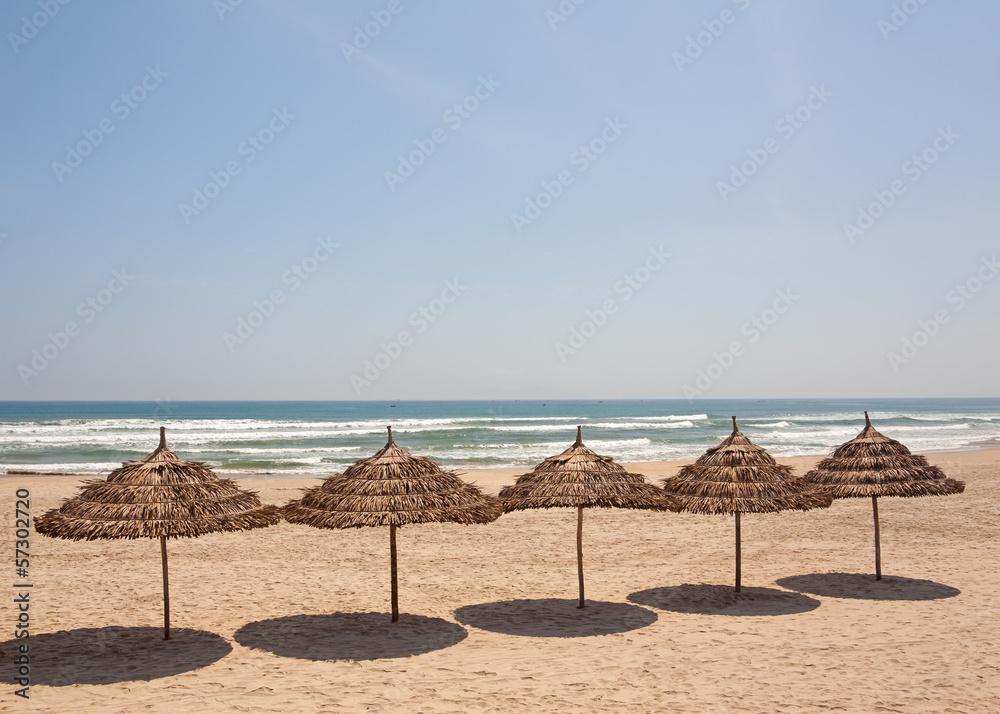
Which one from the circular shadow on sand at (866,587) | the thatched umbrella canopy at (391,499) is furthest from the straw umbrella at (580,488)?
the circular shadow on sand at (866,587)

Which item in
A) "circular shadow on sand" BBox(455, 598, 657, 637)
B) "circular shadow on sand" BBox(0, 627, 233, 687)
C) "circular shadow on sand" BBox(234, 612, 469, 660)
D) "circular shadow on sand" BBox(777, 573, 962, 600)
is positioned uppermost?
"circular shadow on sand" BBox(0, 627, 233, 687)

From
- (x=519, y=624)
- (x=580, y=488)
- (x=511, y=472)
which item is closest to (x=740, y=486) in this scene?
(x=580, y=488)

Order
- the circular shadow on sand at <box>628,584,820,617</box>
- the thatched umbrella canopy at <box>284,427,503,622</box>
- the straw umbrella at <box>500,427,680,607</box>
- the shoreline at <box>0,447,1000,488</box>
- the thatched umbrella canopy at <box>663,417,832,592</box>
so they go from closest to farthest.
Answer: the thatched umbrella canopy at <box>284,427,503,622</box> < the straw umbrella at <box>500,427,680,607</box> < the thatched umbrella canopy at <box>663,417,832,592</box> < the circular shadow on sand at <box>628,584,820,617</box> < the shoreline at <box>0,447,1000,488</box>

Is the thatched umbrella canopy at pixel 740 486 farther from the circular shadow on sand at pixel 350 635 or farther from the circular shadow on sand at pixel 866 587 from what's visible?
the circular shadow on sand at pixel 350 635

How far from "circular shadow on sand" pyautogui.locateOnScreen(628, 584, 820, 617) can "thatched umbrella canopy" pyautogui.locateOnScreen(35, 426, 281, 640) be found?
547 cm

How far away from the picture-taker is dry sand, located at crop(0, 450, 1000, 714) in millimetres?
6508

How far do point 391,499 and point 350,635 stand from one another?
74.3 inches

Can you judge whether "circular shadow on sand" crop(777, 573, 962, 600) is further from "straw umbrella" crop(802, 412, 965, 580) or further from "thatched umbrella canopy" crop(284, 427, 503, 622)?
"thatched umbrella canopy" crop(284, 427, 503, 622)

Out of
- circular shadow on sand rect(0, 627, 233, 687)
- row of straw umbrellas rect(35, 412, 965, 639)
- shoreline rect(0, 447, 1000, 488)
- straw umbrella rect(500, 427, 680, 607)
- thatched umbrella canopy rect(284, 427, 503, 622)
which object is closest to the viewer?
circular shadow on sand rect(0, 627, 233, 687)

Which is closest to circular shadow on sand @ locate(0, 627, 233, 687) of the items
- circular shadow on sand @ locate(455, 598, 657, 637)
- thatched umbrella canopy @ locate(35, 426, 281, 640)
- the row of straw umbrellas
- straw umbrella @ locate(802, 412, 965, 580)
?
the row of straw umbrellas

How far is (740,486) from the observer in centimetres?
916

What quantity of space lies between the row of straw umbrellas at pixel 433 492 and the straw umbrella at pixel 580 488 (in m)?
0.01

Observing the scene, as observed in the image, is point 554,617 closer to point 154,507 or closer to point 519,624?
point 519,624

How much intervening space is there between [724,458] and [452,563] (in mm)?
5290
